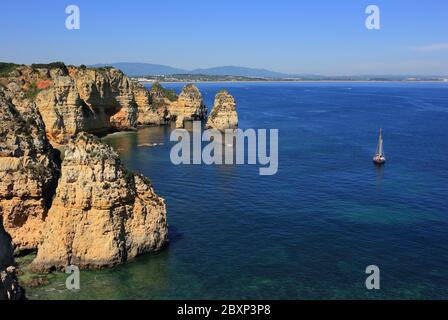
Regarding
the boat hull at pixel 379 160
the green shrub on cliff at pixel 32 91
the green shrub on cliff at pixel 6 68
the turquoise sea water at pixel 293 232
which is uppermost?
the green shrub on cliff at pixel 6 68

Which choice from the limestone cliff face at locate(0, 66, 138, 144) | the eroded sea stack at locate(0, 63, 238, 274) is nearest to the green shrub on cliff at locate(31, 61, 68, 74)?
the limestone cliff face at locate(0, 66, 138, 144)

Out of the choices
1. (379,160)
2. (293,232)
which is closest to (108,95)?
(379,160)

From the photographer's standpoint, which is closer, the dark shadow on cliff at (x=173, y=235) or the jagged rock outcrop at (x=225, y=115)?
the dark shadow on cliff at (x=173, y=235)

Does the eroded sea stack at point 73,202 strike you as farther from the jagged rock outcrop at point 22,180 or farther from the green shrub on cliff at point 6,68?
the green shrub on cliff at point 6,68

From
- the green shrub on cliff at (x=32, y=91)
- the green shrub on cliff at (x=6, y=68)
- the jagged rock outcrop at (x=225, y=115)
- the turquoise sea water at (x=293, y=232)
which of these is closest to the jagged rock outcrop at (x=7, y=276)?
the turquoise sea water at (x=293, y=232)

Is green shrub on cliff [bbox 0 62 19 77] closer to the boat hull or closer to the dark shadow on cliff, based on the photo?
the dark shadow on cliff
